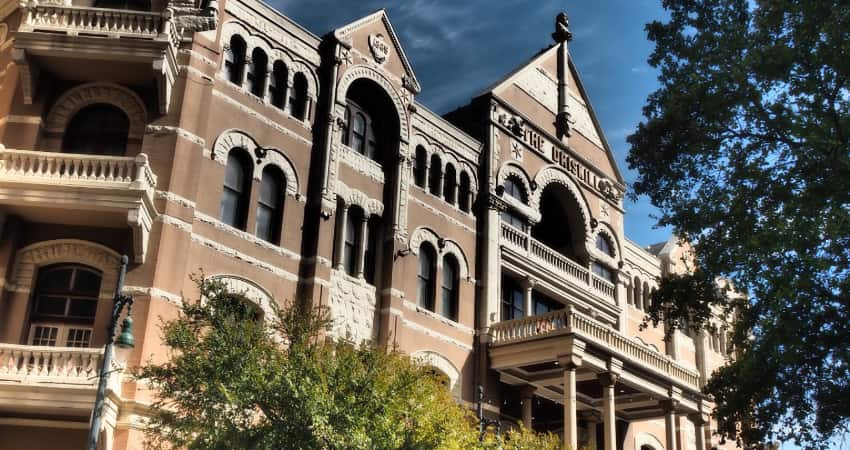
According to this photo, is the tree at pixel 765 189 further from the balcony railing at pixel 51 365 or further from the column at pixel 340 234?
the balcony railing at pixel 51 365

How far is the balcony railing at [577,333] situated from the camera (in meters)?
28.6

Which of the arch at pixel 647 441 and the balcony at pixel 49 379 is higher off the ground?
the arch at pixel 647 441

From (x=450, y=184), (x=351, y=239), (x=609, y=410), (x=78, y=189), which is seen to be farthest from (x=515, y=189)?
(x=78, y=189)

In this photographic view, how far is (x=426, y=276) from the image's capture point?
30.6 metres

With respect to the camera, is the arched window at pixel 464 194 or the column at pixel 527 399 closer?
the column at pixel 527 399

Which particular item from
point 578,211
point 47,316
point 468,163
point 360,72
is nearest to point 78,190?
point 47,316

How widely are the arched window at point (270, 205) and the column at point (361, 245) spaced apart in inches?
119

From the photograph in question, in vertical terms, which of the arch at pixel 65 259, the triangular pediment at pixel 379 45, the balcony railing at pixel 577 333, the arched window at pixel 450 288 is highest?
the triangular pediment at pixel 379 45

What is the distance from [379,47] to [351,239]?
6.39 m

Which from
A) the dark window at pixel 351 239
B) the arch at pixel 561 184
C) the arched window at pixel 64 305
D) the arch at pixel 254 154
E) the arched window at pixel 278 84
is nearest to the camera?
the arched window at pixel 64 305

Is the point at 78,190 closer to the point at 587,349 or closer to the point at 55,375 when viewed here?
the point at 55,375

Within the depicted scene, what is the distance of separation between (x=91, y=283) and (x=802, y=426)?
661 inches

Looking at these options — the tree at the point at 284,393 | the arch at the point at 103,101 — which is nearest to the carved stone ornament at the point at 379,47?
the arch at the point at 103,101

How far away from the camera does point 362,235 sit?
2817cm
